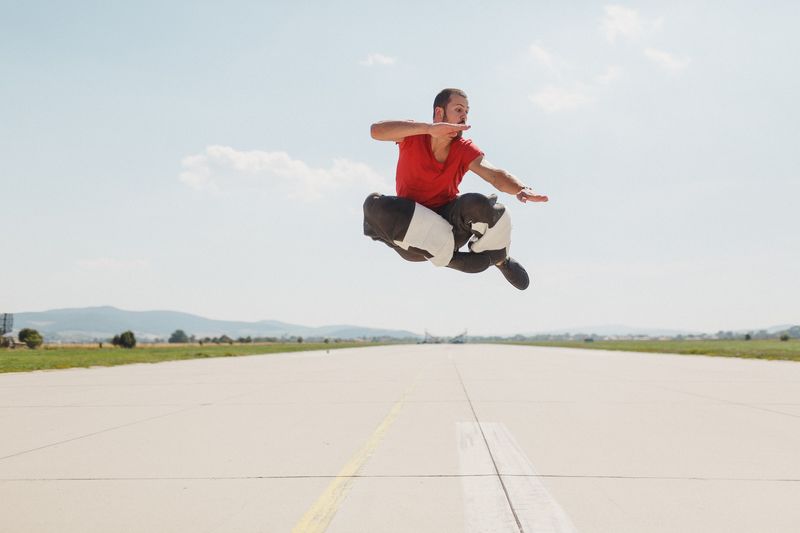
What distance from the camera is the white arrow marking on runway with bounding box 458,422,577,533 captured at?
3.44 m

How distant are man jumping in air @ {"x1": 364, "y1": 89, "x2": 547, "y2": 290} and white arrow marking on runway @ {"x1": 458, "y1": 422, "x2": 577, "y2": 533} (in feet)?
5.55

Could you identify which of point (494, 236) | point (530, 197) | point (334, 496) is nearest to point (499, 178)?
point (530, 197)

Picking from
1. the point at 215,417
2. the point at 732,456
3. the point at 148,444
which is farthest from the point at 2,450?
the point at 732,456

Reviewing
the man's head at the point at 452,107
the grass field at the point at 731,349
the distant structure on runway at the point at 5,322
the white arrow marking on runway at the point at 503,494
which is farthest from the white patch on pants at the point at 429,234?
the distant structure on runway at the point at 5,322

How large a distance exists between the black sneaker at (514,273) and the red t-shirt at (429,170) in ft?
2.89

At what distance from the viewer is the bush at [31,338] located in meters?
76.1

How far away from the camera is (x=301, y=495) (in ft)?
13.4

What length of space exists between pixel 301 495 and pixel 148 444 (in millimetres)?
2948

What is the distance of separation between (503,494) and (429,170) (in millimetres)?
2405

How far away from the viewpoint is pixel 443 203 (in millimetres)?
4434

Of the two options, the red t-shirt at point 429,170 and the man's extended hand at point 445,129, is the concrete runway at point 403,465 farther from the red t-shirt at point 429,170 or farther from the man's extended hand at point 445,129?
the man's extended hand at point 445,129

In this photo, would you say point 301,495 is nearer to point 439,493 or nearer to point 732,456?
point 439,493

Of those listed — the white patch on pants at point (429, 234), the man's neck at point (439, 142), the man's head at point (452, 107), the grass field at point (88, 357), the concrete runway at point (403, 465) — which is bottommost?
the grass field at point (88, 357)

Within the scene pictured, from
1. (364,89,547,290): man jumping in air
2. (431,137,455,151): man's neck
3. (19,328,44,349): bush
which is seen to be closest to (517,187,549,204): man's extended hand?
(364,89,547,290): man jumping in air
